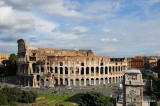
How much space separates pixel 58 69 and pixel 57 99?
2616 centimetres

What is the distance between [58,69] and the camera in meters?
86.2

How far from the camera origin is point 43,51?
94.0 meters

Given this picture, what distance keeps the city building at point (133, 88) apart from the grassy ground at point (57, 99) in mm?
15001

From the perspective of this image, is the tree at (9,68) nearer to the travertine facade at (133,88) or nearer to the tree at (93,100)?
the tree at (93,100)

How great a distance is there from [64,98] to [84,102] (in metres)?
17.0

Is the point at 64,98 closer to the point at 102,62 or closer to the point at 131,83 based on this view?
the point at 131,83

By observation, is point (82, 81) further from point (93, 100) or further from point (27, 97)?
point (93, 100)

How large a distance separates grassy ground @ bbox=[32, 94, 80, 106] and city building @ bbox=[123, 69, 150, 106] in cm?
1500

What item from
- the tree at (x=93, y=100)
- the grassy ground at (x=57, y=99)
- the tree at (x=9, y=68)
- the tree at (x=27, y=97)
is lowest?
the grassy ground at (x=57, y=99)

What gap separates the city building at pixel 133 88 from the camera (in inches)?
1799

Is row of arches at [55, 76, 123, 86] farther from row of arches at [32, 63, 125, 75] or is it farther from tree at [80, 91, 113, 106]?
tree at [80, 91, 113, 106]

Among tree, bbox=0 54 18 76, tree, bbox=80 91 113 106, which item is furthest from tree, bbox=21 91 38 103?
tree, bbox=0 54 18 76

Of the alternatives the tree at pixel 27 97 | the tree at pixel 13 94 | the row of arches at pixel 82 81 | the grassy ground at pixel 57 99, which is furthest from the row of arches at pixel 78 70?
the tree at pixel 13 94

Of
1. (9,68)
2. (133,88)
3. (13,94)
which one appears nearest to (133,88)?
(133,88)
